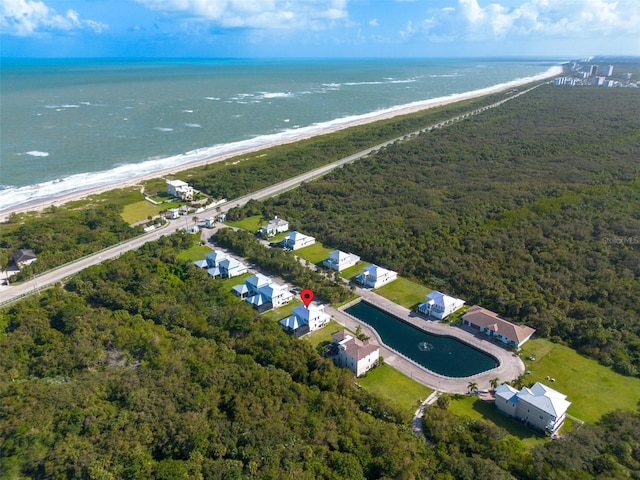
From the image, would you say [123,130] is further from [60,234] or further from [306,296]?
[306,296]

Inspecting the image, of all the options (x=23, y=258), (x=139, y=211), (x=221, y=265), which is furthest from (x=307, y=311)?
(x=139, y=211)

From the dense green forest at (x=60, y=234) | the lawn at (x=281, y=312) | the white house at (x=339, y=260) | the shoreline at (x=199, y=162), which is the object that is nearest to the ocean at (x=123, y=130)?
the shoreline at (x=199, y=162)

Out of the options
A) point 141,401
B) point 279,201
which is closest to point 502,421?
point 141,401

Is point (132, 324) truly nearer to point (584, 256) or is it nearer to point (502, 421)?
point (502, 421)

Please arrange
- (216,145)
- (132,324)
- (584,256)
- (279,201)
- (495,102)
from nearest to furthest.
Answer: (132,324) < (584,256) < (279,201) < (216,145) < (495,102)

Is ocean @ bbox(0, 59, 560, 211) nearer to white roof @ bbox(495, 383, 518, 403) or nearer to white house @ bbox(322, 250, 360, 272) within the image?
white house @ bbox(322, 250, 360, 272)

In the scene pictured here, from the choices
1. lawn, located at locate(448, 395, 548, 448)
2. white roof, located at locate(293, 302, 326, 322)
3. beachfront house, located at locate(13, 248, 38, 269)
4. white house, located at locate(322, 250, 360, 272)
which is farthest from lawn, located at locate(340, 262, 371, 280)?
beachfront house, located at locate(13, 248, 38, 269)
